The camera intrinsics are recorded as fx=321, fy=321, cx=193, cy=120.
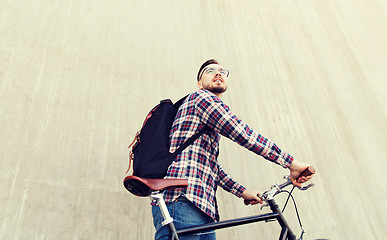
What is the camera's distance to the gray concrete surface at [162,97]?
1719mm

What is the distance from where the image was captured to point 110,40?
2.39 m

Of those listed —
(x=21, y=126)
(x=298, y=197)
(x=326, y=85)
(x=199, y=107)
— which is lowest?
(x=21, y=126)

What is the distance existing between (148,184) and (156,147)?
7.6 inches

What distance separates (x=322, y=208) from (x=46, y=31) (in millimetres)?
2296

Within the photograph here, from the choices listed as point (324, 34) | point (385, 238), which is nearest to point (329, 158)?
point (385, 238)

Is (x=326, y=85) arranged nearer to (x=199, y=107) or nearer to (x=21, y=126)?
(x=199, y=107)

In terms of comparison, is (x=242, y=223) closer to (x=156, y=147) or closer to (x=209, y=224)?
(x=209, y=224)

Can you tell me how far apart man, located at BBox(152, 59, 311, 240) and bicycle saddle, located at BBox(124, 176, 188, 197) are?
75mm

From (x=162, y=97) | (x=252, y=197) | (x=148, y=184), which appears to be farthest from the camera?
(x=162, y=97)

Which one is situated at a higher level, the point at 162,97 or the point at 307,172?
the point at 307,172

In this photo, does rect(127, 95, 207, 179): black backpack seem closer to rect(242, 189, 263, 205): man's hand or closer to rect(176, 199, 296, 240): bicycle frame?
rect(176, 199, 296, 240): bicycle frame

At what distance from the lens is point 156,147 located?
1204 millimetres

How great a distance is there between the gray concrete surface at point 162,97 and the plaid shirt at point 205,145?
0.71m

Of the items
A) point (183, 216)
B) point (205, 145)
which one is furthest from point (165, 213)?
point (205, 145)
